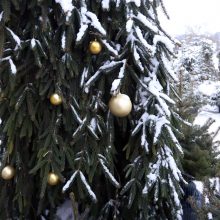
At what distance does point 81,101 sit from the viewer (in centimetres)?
222

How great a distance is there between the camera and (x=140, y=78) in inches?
89.8

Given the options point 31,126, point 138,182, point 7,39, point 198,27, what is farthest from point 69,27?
point 198,27

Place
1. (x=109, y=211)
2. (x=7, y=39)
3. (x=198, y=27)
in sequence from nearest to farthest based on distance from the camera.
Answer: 1. (x=7, y=39)
2. (x=109, y=211)
3. (x=198, y=27)

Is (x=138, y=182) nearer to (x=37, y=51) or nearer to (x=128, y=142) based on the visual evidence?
(x=128, y=142)

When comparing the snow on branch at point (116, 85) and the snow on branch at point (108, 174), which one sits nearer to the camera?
the snow on branch at point (116, 85)

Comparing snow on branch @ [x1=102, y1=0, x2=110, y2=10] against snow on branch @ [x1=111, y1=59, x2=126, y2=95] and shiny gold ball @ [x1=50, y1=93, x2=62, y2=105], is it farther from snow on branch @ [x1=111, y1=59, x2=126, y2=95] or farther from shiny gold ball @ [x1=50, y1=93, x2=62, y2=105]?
shiny gold ball @ [x1=50, y1=93, x2=62, y2=105]

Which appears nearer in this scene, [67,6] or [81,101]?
[67,6]

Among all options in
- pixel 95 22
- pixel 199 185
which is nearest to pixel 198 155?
pixel 199 185

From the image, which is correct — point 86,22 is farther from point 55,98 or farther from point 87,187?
point 87,187

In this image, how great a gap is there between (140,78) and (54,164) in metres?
0.70

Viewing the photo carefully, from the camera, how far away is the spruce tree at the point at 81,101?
2125 mm

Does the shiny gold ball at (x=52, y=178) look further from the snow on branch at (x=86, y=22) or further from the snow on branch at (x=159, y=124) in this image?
the snow on branch at (x=86, y=22)

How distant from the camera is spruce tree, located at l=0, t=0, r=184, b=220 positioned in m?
2.12

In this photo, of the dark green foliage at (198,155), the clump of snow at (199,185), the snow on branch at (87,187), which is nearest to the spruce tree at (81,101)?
the snow on branch at (87,187)
